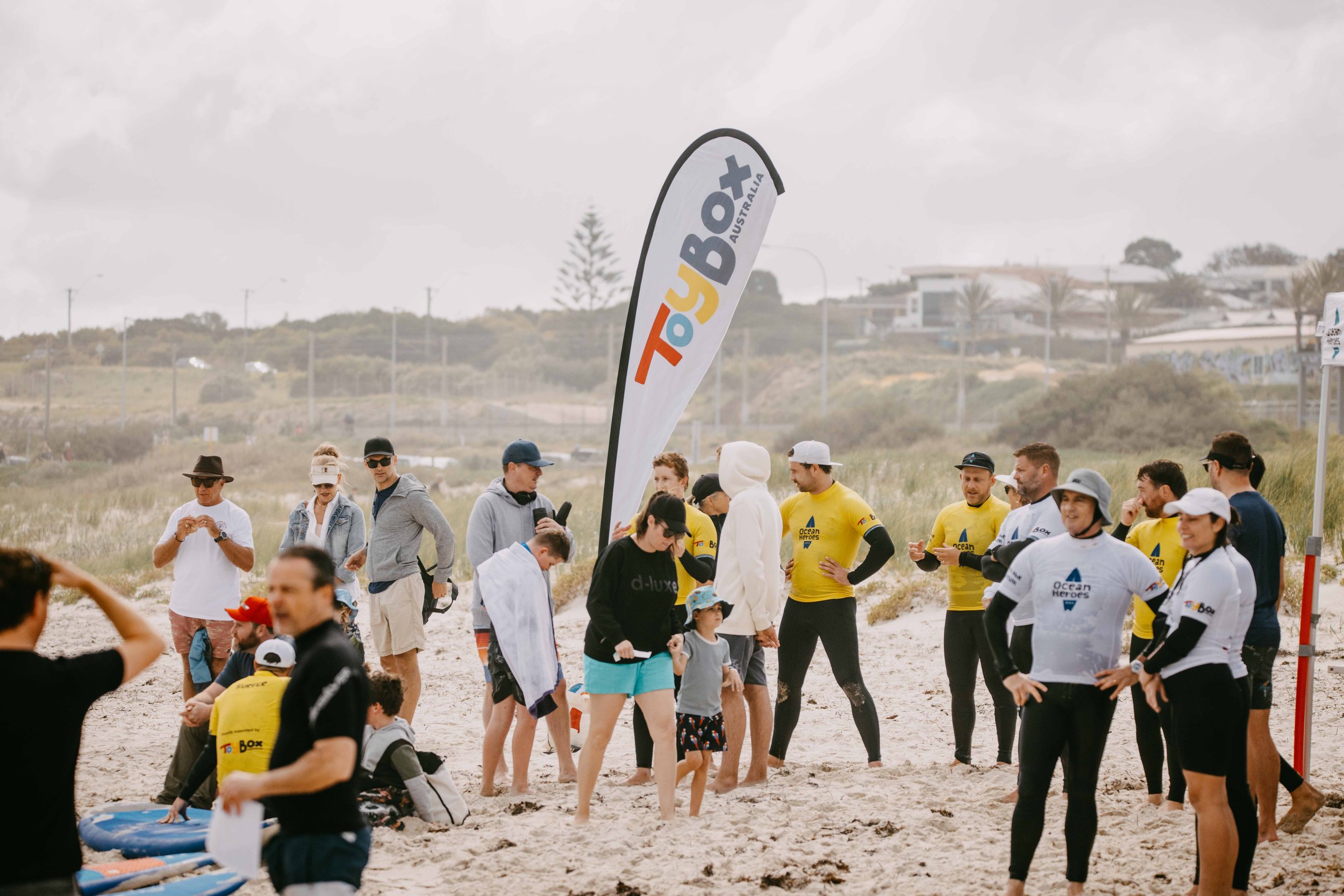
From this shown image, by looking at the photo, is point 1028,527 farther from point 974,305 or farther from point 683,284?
point 974,305

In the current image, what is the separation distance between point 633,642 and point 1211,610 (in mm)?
2385

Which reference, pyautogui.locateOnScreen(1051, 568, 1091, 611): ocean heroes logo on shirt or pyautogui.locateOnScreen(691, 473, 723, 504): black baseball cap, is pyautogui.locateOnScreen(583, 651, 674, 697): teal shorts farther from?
pyautogui.locateOnScreen(1051, 568, 1091, 611): ocean heroes logo on shirt

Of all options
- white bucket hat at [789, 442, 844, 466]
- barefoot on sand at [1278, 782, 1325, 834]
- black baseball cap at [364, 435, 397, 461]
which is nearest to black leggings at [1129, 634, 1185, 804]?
barefoot on sand at [1278, 782, 1325, 834]

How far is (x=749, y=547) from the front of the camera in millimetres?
5891

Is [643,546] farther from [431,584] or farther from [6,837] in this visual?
[6,837]

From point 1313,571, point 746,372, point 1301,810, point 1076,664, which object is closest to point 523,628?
point 1076,664

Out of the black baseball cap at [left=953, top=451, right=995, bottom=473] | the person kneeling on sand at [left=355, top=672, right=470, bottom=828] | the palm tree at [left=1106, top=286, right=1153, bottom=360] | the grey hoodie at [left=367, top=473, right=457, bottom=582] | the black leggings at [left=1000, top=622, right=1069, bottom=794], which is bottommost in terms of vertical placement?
the person kneeling on sand at [left=355, top=672, right=470, bottom=828]

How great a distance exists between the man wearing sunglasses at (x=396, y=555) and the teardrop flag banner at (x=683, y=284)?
1.01m

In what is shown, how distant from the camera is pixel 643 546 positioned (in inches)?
203

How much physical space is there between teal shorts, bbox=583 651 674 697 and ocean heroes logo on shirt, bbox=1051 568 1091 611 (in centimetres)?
185

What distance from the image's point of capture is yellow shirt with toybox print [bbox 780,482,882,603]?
20.0ft

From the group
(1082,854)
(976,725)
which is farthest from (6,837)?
(976,725)

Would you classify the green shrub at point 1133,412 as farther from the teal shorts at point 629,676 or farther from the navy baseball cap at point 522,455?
the teal shorts at point 629,676

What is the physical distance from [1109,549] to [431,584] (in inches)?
149
